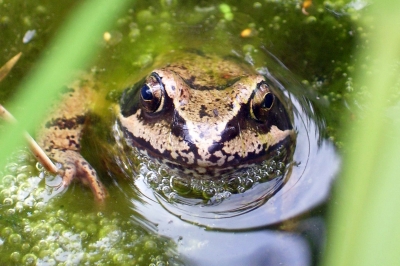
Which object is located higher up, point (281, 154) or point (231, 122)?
point (231, 122)

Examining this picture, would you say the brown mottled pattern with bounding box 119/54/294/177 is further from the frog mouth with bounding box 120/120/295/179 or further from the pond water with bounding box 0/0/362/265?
the pond water with bounding box 0/0/362/265

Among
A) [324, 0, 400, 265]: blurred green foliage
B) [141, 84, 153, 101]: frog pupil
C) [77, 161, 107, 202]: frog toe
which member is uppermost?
[324, 0, 400, 265]: blurred green foliage

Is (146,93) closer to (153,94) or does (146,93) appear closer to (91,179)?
(153,94)

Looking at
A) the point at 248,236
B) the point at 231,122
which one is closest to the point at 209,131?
the point at 231,122

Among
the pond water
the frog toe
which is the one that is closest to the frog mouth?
the pond water

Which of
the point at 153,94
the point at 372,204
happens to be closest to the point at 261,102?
the point at 153,94

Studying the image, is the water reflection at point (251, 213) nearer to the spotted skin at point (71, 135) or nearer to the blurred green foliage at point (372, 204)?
the spotted skin at point (71, 135)

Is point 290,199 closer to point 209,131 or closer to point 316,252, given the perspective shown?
point 316,252
